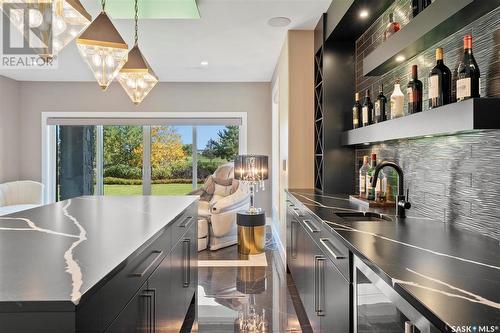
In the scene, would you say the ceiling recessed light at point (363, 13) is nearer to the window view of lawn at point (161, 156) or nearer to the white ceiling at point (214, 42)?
the white ceiling at point (214, 42)

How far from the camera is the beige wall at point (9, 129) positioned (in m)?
6.29

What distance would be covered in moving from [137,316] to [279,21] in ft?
11.0

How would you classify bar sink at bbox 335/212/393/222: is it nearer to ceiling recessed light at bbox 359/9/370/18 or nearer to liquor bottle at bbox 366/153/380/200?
liquor bottle at bbox 366/153/380/200

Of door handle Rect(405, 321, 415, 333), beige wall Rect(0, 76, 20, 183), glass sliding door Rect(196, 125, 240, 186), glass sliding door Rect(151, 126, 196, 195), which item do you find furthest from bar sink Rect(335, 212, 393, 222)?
beige wall Rect(0, 76, 20, 183)

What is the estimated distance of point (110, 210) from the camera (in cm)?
223

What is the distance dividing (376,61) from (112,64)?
75.0 inches

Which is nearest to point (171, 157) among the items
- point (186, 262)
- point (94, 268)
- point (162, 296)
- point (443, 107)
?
point (186, 262)

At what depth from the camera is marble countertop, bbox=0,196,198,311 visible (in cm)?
88

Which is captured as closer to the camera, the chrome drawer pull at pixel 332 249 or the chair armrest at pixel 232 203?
the chrome drawer pull at pixel 332 249

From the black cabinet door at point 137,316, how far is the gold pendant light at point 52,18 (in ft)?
5.82

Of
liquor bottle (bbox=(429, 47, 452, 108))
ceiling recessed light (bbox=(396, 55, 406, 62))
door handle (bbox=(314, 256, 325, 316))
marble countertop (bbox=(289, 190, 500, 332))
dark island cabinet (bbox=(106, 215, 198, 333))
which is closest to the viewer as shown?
marble countertop (bbox=(289, 190, 500, 332))

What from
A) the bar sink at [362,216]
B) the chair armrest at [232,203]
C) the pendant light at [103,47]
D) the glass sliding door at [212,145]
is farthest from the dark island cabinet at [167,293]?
the glass sliding door at [212,145]

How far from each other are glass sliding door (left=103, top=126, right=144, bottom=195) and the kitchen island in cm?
465

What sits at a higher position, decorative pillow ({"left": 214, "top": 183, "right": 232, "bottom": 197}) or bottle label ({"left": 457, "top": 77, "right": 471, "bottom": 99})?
bottle label ({"left": 457, "top": 77, "right": 471, "bottom": 99})
